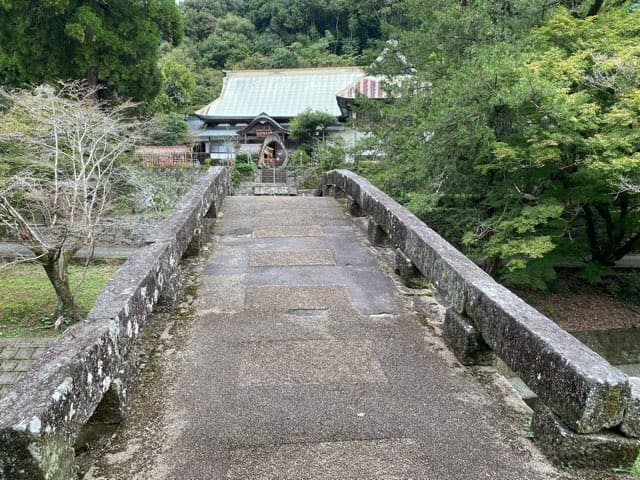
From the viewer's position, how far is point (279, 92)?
34.3m

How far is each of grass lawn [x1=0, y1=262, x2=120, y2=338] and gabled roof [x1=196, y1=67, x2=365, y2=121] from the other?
1870 centimetres

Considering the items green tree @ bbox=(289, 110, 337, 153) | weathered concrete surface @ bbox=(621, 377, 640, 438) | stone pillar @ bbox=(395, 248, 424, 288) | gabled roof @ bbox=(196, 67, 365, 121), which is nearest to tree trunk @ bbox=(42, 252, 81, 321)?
stone pillar @ bbox=(395, 248, 424, 288)

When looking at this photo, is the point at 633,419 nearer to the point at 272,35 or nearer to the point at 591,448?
the point at 591,448

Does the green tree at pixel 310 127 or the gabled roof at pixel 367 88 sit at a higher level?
the gabled roof at pixel 367 88

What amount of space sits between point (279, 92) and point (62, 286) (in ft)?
88.8

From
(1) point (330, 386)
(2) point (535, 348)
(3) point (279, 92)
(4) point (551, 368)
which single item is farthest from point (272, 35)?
(4) point (551, 368)

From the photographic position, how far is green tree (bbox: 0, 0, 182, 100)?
16316mm

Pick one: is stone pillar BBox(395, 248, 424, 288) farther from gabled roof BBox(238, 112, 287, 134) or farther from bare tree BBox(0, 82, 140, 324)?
gabled roof BBox(238, 112, 287, 134)

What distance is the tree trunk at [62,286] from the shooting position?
9.94 meters

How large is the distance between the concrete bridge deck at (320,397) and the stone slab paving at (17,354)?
6417 millimetres

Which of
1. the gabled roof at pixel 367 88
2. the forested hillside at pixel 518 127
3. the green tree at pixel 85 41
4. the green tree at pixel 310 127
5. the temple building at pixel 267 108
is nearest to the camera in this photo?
the forested hillside at pixel 518 127

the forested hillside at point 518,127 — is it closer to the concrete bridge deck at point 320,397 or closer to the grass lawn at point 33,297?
the concrete bridge deck at point 320,397

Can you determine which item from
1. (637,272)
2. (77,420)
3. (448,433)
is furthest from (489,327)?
(637,272)

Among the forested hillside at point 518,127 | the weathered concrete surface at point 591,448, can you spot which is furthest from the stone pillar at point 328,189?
the weathered concrete surface at point 591,448
